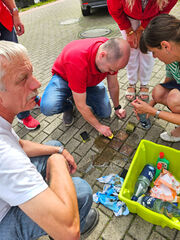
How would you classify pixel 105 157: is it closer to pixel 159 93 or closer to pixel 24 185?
pixel 159 93

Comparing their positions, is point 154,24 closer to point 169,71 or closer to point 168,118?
point 169,71

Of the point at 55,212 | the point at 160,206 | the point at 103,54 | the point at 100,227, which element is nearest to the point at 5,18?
the point at 103,54

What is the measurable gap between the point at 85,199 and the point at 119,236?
2.05 feet

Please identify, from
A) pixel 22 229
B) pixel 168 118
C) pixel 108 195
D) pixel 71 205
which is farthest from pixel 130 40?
pixel 22 229

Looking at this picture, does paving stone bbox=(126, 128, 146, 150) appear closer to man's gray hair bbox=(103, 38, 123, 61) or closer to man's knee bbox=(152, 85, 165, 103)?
man's knee bbox=(152, 85, 165, 103)

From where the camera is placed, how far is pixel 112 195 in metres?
2.08

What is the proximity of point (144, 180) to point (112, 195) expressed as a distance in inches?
16.8

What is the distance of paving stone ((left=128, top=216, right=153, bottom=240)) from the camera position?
1.77 m

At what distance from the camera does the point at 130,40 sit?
282cm

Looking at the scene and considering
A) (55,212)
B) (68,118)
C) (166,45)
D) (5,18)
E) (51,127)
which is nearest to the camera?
(55,212)

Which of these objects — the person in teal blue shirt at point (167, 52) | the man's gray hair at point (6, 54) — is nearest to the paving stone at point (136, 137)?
the person in teal blue shirt at point (167, 52)

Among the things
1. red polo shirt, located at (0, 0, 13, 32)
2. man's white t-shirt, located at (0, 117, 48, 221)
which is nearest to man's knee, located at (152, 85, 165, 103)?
man's white t-shirt, located at (0, 117, 48, 221)

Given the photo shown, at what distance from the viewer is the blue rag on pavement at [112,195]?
194 cm

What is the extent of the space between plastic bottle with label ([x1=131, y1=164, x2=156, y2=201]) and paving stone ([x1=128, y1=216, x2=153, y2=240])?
254 mm
